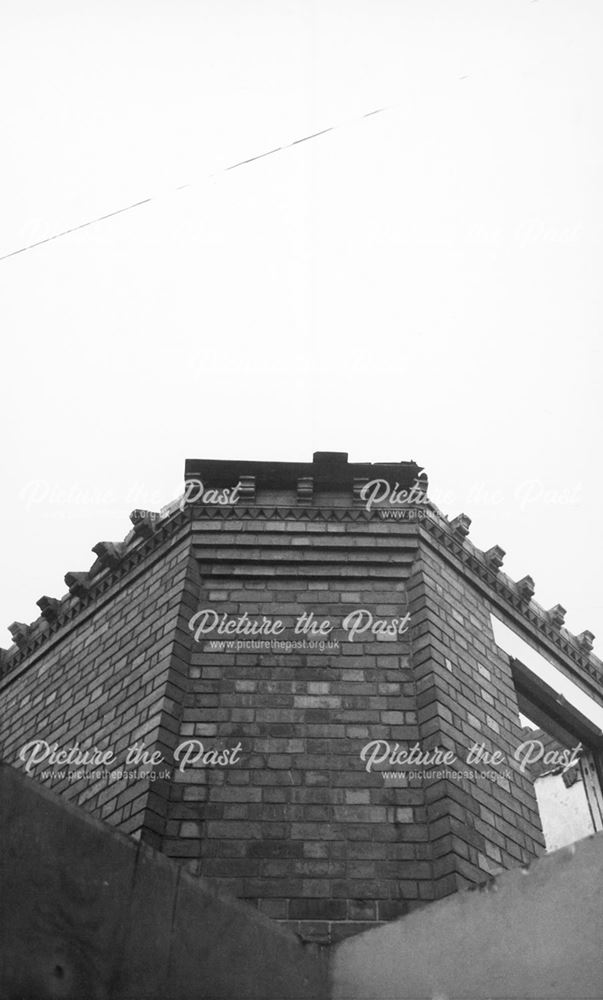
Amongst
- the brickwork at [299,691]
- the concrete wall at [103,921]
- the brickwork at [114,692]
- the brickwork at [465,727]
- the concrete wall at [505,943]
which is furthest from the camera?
the brickwork at [114,692]

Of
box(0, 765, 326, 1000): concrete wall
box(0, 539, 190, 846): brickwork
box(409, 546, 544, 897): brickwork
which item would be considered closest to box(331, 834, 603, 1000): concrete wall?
box(0, 765, 326, 1000): concrete wall

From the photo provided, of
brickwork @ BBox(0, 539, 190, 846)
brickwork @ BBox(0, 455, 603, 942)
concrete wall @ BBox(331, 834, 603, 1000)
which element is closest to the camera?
concrete wall @ BBox(331, 834, 603, 1000)

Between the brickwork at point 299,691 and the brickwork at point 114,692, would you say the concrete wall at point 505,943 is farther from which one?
the brickwork at point 114,692

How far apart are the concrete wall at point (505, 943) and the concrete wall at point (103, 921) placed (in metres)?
0.50

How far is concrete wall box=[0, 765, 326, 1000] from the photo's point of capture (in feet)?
10.7

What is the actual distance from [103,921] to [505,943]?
176 centimetres

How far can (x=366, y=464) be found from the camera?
8586 millimetres

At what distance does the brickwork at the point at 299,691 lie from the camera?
593 cm

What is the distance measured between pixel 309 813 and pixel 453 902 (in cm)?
220

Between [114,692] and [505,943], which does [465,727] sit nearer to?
[114,692]

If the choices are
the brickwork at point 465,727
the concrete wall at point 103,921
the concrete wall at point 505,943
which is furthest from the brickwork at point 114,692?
the concrete wall at point 505,943

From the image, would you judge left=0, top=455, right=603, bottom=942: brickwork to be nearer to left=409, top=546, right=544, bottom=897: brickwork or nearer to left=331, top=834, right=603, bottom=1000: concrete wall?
left=409, top=546, right=544, bottom=897: brickwork

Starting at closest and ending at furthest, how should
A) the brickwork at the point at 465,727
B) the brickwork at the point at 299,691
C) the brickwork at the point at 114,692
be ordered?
the brickwork at the point at 299,691 < the brickwork at the point at 465,727 < the brickwork at the point at 114,692

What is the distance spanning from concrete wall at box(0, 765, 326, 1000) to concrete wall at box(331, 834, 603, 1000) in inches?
19.6
